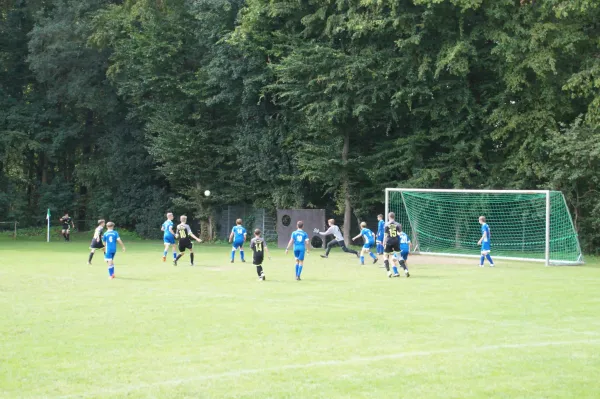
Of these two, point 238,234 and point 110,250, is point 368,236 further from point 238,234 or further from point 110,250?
point 110,250

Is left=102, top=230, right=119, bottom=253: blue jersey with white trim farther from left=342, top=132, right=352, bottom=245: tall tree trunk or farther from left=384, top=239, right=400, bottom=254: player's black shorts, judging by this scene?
left=342, top=132, right=352, bottom=245: tall tree trunk

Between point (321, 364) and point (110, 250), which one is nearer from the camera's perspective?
point (321, 364)

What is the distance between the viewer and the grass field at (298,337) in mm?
9516

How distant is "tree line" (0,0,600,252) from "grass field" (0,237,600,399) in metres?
15.0

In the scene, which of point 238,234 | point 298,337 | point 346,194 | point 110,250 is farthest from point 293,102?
→ point 298,337

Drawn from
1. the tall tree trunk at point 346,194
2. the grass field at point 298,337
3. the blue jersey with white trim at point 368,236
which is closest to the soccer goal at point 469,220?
the tall tree trunk at point 346,194

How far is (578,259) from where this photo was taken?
101 ft

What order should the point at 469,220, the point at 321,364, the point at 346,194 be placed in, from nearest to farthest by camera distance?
1. the point at 321,364
2. the point at 469,220
3. the point at 346,194

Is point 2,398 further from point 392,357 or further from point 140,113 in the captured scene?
point 140,113

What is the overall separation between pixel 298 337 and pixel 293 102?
32.6m

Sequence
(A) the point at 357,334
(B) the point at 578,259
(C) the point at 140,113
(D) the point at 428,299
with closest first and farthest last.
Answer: (A) the point at 357,334 → (D) the point at 428,299 → (B) the point at 578,259 → (C) the point at 140,113

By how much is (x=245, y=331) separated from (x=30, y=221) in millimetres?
49463

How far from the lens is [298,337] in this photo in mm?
12875

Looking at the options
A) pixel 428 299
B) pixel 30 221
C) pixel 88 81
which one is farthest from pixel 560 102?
pixel 30 221
